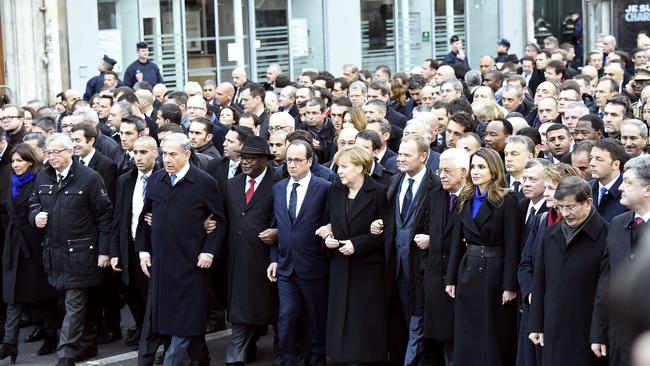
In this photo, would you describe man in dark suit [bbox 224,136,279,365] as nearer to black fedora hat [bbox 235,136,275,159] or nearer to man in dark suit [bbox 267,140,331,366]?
black fedora hat [bbox 235,136,275,159]

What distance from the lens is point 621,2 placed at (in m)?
24.2

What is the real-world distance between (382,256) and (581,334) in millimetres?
2199

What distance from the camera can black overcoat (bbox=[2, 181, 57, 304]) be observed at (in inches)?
383

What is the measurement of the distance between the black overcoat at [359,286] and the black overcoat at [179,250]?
3.43ft

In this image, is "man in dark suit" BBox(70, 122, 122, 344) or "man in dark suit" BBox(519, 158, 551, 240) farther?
"man in dark suit" BBox(70, 122, 122, 344)

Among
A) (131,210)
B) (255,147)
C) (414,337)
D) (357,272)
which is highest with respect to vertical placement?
(255,147)

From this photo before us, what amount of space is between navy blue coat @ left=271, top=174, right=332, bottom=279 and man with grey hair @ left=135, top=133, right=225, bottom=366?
53 cm

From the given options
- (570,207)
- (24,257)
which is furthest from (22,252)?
(570,207)

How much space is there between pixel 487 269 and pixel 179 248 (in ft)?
8.30

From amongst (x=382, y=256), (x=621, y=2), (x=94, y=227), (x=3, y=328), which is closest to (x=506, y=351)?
(x=382, y=256)

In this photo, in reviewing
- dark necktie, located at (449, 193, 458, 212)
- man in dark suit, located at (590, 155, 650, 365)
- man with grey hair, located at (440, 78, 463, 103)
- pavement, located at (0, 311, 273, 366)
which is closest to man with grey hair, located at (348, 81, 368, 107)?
man with grey hair, located at (440, 78, 463, 103)

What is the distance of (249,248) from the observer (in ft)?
28.8

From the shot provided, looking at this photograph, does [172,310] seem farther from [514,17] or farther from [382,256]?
[514,17]

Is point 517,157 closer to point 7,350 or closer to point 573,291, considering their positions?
point 573,291
